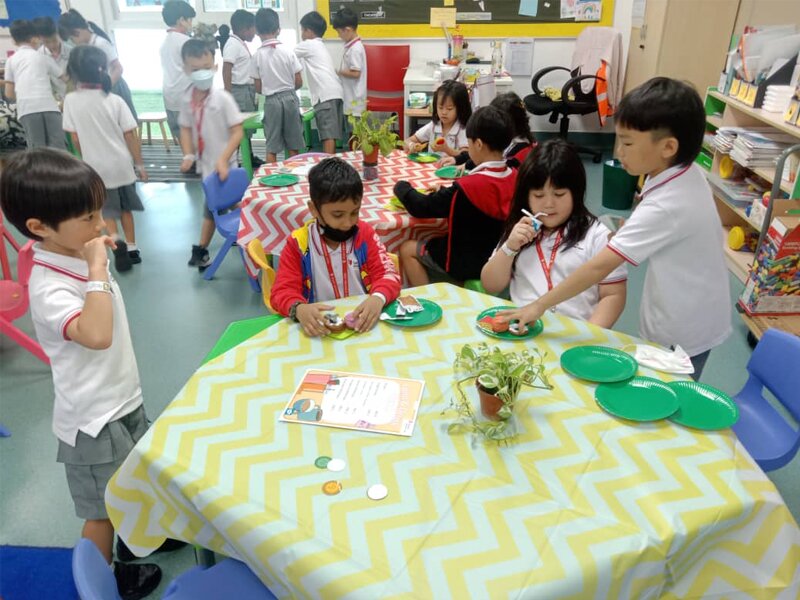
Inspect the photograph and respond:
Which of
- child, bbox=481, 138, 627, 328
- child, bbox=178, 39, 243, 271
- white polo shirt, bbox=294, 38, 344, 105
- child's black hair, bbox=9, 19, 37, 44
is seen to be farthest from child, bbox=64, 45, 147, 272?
child, bbox=481, 138, 627, 328

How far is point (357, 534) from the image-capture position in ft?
3.23

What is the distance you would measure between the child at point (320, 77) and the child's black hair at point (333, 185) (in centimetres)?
337

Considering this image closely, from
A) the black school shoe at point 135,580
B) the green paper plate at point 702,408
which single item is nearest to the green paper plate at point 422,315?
the green paper plate at point 702,408

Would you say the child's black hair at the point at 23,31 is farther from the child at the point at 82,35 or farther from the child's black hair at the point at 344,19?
the child's black hair at the point at 344,19

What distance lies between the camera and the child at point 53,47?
15.1 feet

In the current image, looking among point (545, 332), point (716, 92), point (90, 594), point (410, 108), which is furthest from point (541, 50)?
point (90, 594)

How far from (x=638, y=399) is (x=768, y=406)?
725 millimetres

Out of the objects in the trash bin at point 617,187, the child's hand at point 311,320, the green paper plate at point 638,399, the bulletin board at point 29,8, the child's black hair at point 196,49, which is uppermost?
the bulletin board at point 29,8

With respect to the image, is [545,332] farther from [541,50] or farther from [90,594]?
[541,50]

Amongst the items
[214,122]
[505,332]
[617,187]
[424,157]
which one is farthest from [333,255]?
[617,187]

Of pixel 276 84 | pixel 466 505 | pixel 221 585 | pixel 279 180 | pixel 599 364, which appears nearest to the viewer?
pixel 466 505

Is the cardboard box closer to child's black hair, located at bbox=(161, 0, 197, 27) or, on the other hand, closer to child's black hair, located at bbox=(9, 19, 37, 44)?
child's black hair, located at bbox=(161, 0, 197, 27)

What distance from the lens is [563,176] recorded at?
5.99 ft

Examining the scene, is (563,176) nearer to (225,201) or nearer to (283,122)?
(225,201)
